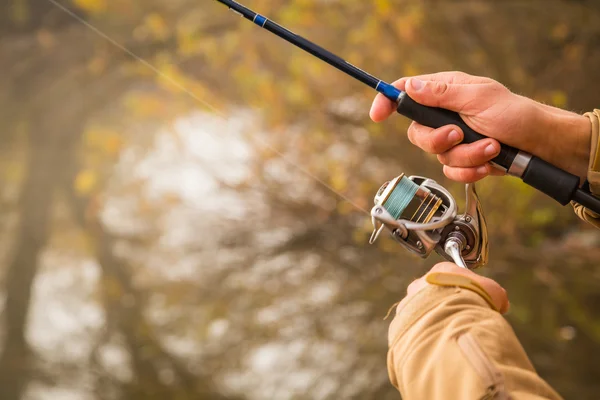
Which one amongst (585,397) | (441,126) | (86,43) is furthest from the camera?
(86,43)

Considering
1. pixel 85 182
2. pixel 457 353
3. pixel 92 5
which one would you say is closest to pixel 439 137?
pixel 457 353

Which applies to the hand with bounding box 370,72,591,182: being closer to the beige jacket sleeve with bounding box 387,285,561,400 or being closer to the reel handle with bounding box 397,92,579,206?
the reel handle with bounding box 397,92,579,206

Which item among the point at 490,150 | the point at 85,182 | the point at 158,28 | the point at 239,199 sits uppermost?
the point at 490,150

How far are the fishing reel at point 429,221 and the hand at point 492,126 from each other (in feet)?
0.25

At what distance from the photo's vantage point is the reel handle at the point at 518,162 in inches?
39.9

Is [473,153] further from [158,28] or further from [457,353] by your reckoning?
[158,28]

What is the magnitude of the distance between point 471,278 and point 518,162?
12.0 inches

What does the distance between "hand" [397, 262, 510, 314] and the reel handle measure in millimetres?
229

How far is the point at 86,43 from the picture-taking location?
262 cm

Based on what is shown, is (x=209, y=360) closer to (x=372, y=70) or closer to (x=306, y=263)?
(x=306, y=263)

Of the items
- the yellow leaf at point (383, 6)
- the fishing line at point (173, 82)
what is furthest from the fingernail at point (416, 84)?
the yellow leaf at point (383, 6)

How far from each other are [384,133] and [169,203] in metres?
0.95

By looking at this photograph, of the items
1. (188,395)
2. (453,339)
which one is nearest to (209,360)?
(188,395)

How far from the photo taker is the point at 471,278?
0.85 metres
